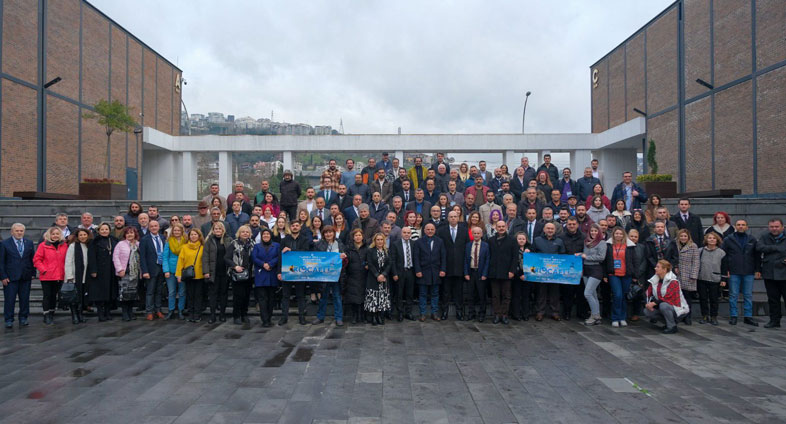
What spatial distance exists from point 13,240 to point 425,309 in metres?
7.61

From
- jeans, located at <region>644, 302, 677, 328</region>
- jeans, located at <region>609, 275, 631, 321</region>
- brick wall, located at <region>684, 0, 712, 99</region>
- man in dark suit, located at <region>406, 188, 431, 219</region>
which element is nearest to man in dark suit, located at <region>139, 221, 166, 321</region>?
man in dark suit, located at <region>406, 188, 431, 219</region>

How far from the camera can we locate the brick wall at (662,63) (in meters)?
25.8

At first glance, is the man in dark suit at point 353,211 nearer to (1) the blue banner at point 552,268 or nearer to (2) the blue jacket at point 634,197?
(1) the blue banner at point 552,268

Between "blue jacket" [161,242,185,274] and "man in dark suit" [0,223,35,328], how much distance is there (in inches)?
91.6

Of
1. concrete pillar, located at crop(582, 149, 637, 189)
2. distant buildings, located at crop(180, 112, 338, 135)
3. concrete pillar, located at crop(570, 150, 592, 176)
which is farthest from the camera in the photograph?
distant buildings, located at crop(180, 112, 338, 135)

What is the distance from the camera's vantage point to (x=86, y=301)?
385 inches

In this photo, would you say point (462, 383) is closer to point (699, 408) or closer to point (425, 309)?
point (699, 408)

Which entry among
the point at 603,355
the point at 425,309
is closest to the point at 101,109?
the point at 425,309

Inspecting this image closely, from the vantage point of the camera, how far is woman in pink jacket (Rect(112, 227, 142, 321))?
9547mm

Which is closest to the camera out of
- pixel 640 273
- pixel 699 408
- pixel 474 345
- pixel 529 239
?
pixel 699 408

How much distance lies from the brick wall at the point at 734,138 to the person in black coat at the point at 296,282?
18900 millimetres

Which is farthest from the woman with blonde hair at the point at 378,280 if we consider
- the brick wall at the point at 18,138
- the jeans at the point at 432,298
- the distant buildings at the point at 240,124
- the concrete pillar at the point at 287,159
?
the distant buildings at the point at 240,124

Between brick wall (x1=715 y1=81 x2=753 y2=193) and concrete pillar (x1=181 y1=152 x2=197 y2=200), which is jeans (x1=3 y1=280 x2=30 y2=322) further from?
brick wall (x1=715 y1=81 x2=753 y2=193)

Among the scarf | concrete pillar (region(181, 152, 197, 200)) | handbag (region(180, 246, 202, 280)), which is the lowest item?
handbag (region(180, 246, 202, 280))
